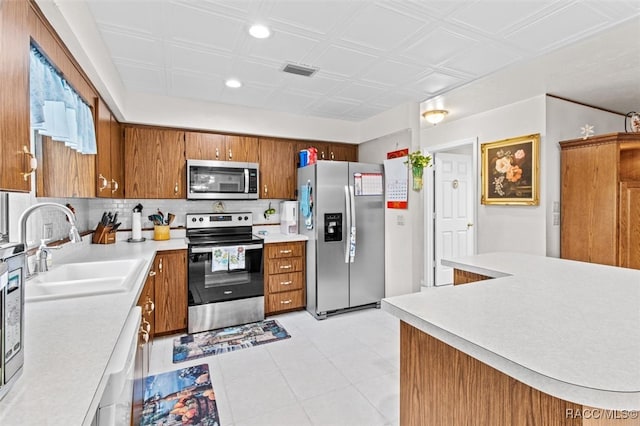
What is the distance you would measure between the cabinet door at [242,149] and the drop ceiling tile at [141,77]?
853 millimetres

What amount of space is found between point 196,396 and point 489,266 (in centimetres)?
211

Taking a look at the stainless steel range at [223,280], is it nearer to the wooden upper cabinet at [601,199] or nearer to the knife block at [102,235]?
the knife block at [102,235]

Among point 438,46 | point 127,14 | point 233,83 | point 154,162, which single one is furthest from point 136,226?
point 438,46

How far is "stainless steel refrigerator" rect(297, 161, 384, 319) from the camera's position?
11.6 feet

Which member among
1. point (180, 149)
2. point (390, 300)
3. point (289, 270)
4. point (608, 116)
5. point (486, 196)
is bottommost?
point (289, 270)

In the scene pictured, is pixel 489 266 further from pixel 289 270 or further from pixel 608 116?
pixel 608 116

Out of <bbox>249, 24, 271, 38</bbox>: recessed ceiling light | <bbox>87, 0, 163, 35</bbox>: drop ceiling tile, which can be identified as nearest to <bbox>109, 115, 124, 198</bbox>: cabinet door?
<bbox>87, 0, 163, 35</bbox>: drop ceiling tile

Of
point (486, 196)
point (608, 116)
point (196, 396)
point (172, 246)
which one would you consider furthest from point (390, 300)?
point (608, 116)

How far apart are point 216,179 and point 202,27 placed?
68.5 inches

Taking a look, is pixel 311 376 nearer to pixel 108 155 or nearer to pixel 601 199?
pixel 108 155

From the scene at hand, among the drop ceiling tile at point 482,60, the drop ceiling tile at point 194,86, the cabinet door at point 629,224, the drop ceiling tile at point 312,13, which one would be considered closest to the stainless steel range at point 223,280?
the drop ceiling tile at point 194,86

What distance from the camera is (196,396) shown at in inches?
83.5

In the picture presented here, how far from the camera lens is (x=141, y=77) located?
2814mm

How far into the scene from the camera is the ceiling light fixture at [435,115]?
364 centimetres
